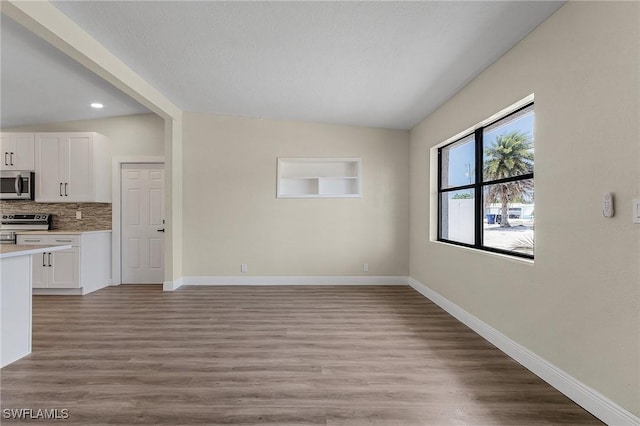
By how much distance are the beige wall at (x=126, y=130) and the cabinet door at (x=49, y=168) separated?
444 mm

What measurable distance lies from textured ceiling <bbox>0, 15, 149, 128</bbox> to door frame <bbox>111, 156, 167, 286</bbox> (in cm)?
76

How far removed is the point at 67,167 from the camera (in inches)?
183

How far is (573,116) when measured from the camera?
192 centimetres

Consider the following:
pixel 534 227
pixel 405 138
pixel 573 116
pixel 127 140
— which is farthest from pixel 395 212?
pixel 127 140

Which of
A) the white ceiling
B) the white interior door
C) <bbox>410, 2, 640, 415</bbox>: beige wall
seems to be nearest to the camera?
<bbox>410, 2, 640, 415</bbox>: beige wall

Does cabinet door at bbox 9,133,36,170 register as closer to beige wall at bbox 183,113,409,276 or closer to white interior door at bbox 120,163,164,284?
white interior door at bbox 120,163,164,284

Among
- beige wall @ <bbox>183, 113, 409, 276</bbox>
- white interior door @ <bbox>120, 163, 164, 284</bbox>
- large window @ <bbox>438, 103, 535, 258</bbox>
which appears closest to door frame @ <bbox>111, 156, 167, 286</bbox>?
white interior door @ <bbox>120, 163, 164, 284</bbox>

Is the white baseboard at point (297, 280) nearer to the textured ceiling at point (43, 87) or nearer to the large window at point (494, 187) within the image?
the large window at point (494, 187)

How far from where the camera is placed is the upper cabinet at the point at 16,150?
15.0ft

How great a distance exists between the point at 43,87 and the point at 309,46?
11.2 feet

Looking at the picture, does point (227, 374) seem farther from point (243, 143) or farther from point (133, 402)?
point (243, 143)

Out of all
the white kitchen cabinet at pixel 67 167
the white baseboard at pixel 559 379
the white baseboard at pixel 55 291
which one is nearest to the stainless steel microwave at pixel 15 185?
the white kitchen cabinet at pixel 67 167

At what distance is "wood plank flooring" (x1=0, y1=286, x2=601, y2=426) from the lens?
179cm

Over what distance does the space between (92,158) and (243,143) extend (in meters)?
2.29
